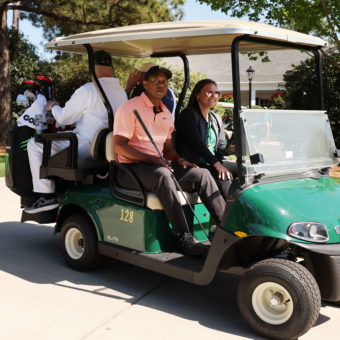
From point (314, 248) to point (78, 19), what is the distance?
39.1 feet

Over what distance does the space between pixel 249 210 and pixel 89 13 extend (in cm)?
1161

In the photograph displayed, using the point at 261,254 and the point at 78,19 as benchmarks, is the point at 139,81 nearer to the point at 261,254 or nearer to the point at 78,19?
A: the point at 261,254

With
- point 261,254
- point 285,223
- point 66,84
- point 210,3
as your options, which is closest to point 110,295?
point 261,254

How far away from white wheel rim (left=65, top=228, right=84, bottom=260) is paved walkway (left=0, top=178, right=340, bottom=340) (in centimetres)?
15

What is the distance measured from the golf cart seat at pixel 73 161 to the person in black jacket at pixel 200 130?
63 centimetres

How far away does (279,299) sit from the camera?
2.99 m

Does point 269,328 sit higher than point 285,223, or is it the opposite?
point 285,223

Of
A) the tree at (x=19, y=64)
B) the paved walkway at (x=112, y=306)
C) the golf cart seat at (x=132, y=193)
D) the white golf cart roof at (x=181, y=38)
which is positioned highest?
the tree at (x=19, y=64)

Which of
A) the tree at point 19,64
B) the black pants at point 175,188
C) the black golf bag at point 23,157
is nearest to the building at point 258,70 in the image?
the tree at point 19,64

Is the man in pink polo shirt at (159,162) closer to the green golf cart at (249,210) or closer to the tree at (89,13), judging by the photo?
the green golf cart at (249,210)

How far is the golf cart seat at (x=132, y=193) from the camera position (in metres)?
3.65

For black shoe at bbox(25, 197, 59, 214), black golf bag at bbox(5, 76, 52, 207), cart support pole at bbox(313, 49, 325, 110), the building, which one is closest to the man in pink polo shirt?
black shoe at bbox(25, 197, 59, 214)

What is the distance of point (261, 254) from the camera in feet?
11.2

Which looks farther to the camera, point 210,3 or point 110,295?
point 210,3
